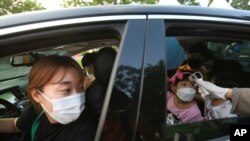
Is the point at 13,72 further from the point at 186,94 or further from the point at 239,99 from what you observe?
the point at 239,99

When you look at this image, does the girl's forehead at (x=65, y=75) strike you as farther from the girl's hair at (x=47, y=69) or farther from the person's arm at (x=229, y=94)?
the person's arm at (x=229, y=94)

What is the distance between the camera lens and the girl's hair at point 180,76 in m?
2.66

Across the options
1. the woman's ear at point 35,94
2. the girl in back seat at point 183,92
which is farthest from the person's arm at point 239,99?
the woman's ear at point 35,94

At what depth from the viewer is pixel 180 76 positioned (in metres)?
2.70

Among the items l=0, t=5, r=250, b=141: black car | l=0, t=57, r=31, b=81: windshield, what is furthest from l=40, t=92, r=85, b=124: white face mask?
l=0, t=57, r=31, b=81: windshield

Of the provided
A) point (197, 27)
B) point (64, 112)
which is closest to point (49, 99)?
point (64, 112)

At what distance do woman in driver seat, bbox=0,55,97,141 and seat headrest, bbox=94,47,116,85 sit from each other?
6.3 inches

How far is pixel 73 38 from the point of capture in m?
1.84

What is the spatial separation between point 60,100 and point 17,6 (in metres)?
26.6

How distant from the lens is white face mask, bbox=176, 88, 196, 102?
264cm

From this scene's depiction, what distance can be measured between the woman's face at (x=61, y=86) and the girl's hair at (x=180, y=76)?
0.77 meters

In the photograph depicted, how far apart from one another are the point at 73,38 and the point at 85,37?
0.06 meters

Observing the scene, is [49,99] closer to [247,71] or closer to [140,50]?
[140,50]

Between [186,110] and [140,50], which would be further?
[186,110]
